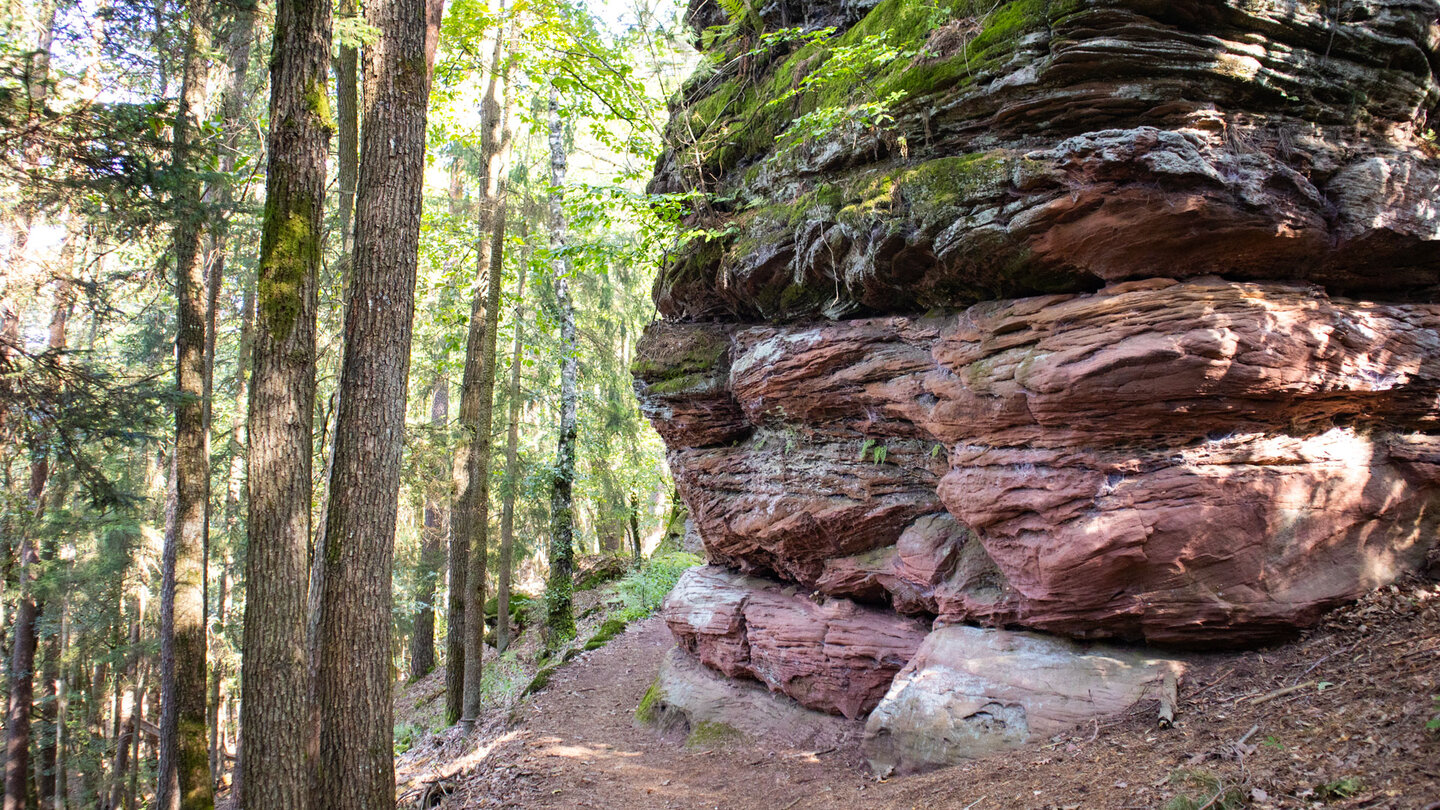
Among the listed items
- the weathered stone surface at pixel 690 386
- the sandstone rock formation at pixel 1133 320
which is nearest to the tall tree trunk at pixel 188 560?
the weathered stone surface at pixel 690 386

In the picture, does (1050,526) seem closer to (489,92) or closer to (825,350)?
(825,350)

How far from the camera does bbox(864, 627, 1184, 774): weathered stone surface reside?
236 inches

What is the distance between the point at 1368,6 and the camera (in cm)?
655

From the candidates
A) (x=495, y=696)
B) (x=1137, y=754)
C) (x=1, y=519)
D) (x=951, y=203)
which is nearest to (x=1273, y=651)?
(x=1137, y=754)

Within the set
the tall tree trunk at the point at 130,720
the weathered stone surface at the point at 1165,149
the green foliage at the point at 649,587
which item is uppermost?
the weathered stone surface at the point at 1165,149

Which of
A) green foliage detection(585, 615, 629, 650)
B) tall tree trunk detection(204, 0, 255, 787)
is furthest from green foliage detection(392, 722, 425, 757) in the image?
green foliage detection(585, 615, 629, 650)

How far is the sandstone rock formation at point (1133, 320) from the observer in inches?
234

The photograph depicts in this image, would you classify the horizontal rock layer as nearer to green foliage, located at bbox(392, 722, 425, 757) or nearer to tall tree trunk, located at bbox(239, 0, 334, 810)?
tall tree trunk, located at bbox(239, 0, 334, 810)

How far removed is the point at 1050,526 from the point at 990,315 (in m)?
2.16

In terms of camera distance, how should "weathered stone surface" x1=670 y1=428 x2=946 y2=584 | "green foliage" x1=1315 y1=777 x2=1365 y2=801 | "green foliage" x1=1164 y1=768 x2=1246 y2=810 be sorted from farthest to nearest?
1. "weathered stone surface" x1=670 y1=428 x2=946 y2=584
2. "green foliage" x1=1164 y1=768 x2=1246 y2=810
3. "green foliage" x1=1315 y1=777 x2=1365 y2=801

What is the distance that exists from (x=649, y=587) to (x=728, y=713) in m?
6.99

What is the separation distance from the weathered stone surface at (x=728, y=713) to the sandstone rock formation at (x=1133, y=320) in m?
0.44

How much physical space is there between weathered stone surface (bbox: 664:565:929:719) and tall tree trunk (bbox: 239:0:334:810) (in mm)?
5260

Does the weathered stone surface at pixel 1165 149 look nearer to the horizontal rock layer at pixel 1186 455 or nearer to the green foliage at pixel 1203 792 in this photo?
the horizontal rock layer at pixel 1186 455
